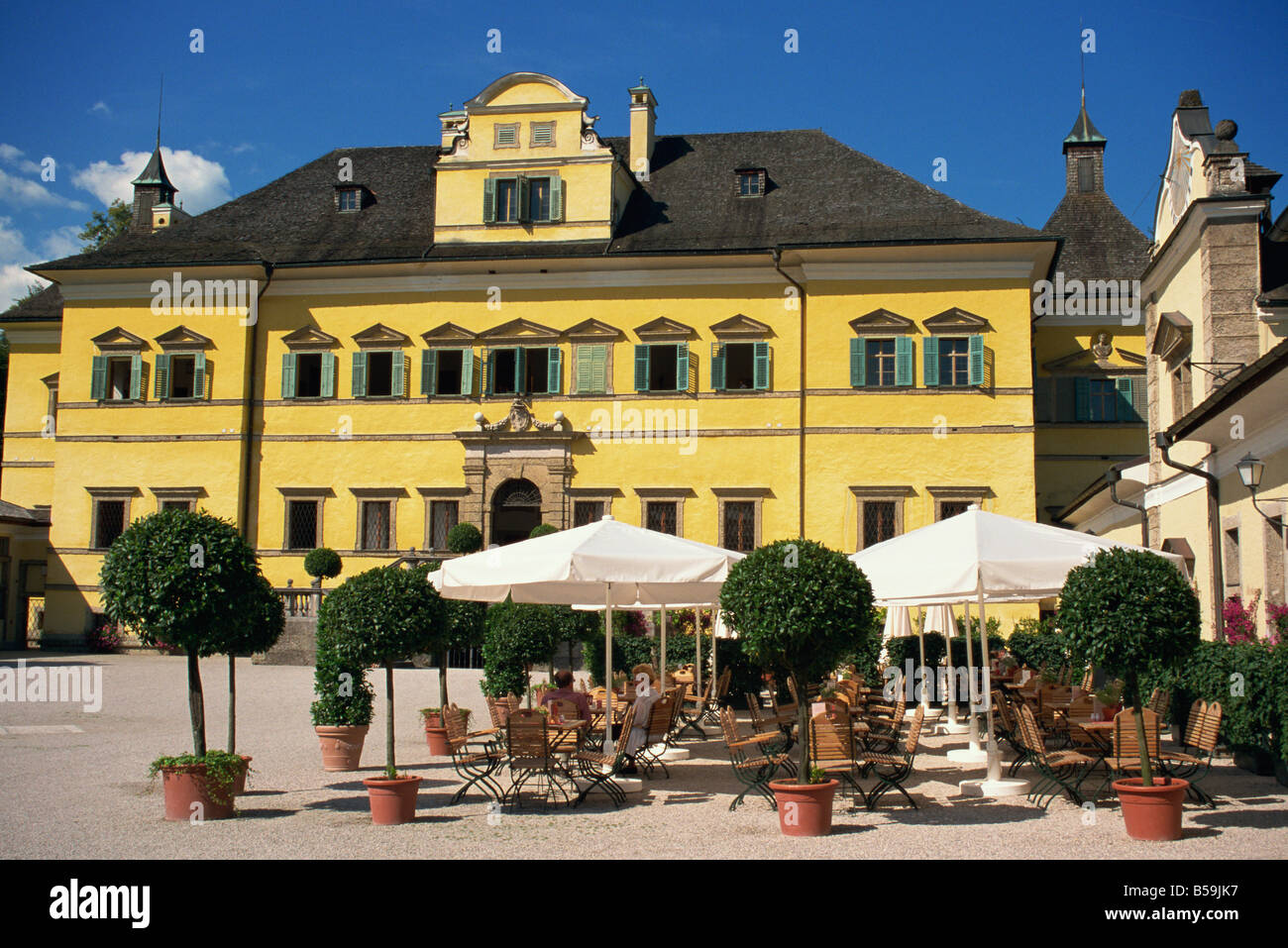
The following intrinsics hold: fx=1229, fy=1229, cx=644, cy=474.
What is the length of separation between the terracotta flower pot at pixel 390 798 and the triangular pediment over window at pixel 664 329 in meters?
22.9

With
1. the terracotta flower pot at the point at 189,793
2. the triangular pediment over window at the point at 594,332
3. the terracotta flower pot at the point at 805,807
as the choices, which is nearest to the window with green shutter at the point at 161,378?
the triangular pediment over window at the point at 594,332

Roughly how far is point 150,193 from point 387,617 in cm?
3629

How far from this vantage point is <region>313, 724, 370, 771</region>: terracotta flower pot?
43.0ft

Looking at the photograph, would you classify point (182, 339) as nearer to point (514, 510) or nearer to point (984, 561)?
point (514, 510)

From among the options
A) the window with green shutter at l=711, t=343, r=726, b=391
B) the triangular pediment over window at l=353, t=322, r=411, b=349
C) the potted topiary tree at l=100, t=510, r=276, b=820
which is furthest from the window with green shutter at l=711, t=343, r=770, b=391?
the potted topiary tree at l=100, t=510, r=276, b=820

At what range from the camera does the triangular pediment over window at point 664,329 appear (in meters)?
31.8

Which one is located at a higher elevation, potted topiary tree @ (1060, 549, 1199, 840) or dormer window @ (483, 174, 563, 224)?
dormer window @ (483, 174, 563, 224)

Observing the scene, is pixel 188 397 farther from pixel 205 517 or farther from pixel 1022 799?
pixel 1022 799

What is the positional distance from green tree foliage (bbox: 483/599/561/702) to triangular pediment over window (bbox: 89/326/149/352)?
22275mm

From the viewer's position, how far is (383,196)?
3606cm

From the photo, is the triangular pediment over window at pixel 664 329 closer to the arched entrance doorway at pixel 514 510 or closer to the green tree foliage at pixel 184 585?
the arched entrance doorway at pixel 514 510

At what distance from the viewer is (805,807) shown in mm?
9375

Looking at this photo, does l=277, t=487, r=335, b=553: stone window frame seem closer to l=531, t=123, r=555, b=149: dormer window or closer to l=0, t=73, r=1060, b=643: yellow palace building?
l=0, t=73, r=1060, b=643: yellow palace building

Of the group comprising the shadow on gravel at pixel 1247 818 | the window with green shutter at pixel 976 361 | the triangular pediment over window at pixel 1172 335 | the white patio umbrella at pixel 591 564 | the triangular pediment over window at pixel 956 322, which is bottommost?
the shadow on gravel at pixel 1247 818
